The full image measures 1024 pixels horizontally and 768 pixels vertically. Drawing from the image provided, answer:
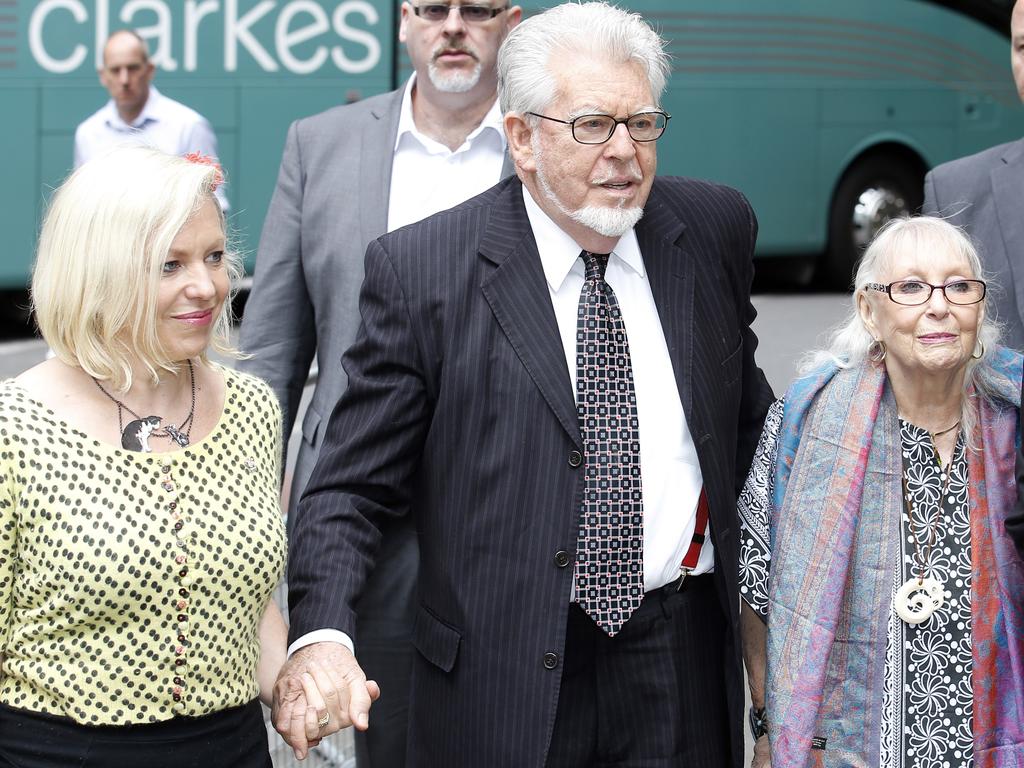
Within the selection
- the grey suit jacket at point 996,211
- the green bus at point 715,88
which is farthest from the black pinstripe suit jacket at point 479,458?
the green bus at point 715,88

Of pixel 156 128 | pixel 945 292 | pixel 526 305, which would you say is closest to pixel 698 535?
pixel 526 305

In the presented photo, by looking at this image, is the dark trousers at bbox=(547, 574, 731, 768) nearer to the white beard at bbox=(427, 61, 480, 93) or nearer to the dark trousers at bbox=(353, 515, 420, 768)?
the dark trousers at bbox=(353, 515, 420, 768)

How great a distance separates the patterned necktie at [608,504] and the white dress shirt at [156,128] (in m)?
A: 6.96

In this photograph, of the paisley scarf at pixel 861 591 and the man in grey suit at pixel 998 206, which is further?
the man in grey suit at pixel 998 206

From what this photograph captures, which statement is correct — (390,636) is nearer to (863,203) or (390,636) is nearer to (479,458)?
(479,458)

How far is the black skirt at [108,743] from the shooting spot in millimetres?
2596

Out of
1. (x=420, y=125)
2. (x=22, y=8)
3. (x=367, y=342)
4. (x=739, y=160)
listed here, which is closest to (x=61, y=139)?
(x=22, y=8)

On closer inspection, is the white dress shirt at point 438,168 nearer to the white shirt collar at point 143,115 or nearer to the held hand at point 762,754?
the held hand at point 762,754

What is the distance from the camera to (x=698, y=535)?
3076 millimetres

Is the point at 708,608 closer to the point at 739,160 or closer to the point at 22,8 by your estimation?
the point at 22,8

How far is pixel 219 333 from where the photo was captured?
2936 millimetres

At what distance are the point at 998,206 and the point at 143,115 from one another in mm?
7018

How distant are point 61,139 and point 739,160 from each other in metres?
5.43

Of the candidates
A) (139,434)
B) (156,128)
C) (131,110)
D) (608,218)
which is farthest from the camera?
(131,110)
